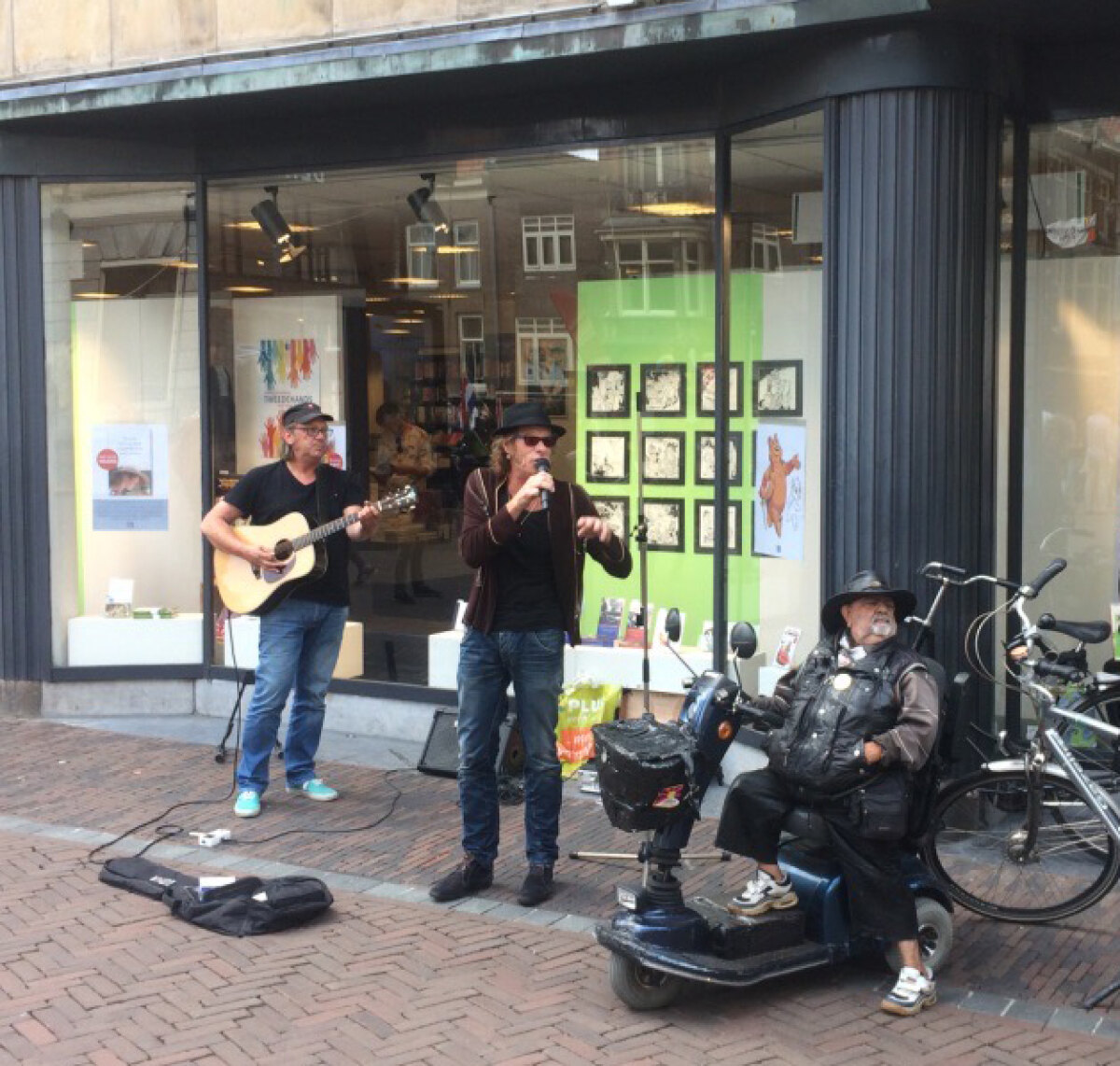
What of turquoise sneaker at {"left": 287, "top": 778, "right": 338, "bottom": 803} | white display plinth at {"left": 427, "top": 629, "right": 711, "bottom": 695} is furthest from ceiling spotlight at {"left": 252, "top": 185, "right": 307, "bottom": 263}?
turquoise sneaker at {"left": 287, "top": 778, "right": 338, "bottom": 803}

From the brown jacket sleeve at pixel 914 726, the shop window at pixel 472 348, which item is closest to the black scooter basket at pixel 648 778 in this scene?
the brown jacket sleeve at pixel 914 726

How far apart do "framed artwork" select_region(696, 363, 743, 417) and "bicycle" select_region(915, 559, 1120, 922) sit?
2373mm

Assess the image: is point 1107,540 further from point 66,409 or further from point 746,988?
point 66,409

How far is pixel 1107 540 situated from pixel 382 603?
431cm

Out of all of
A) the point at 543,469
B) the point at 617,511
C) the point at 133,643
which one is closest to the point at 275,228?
the point at 133,643

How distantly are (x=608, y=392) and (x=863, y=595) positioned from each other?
12.4 ft

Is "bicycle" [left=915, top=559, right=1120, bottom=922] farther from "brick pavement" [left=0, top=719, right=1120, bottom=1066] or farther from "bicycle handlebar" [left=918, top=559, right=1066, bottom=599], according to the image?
"brick pavement" [left=0, top=719, right=1120, bottom=1066]

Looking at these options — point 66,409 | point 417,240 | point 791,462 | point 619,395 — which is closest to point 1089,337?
point 791,462

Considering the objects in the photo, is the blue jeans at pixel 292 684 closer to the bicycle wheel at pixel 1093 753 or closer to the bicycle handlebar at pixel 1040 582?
the bicycle handlebar at pixel 1040 582

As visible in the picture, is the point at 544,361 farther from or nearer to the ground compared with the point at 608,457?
farther from the ground

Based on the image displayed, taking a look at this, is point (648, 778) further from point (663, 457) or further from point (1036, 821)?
point (663, 457)

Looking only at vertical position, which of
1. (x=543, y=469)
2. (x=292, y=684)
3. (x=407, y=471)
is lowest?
(x=292, y=684)

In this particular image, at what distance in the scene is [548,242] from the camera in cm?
921

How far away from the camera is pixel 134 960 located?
5.66 metres
